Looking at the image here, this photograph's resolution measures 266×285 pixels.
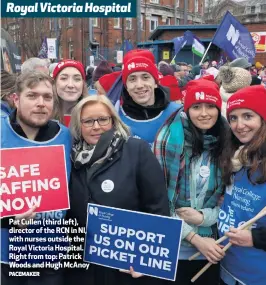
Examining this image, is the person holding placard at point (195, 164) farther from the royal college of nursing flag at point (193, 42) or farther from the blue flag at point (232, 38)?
the royal college of nursing flag at point (193, 42)

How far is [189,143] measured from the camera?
8.34 feet

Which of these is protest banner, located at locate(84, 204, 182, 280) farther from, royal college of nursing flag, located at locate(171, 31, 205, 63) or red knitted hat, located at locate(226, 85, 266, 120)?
royal college of nursing flag, located at locate(171, 31, 205, 63)

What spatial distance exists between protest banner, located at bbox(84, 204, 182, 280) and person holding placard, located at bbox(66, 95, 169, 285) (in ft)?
0.26

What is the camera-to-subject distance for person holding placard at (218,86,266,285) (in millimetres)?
2188

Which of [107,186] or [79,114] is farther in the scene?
[79,114]

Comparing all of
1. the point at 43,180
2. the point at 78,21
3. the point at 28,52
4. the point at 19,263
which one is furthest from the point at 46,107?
the point at 78,21

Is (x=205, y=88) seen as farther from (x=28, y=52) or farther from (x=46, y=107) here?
(x=28, y=52)

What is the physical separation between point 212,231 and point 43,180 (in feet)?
3.66

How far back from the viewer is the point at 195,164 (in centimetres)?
252

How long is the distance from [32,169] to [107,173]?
0.40 metres

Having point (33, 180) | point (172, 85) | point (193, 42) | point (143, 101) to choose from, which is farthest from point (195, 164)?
point (193, 42)

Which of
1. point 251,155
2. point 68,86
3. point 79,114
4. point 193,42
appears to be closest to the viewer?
point 251,155

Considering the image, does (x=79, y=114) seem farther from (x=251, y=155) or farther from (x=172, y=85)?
(x=172, y=85)

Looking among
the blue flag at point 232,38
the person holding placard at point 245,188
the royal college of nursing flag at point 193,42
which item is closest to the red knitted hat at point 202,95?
the person holding placard at point 245,188
